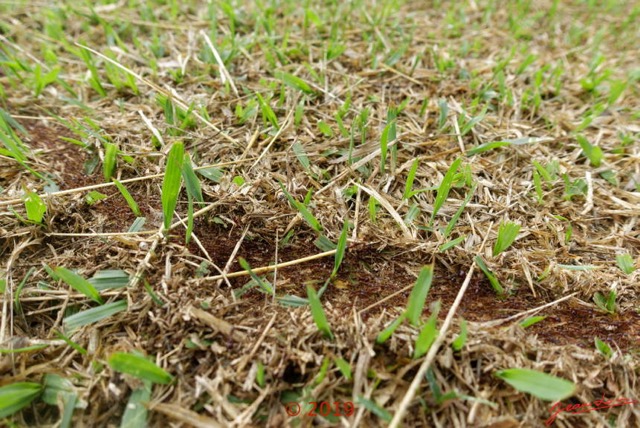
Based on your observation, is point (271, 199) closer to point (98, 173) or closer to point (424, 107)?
point (98, 173)

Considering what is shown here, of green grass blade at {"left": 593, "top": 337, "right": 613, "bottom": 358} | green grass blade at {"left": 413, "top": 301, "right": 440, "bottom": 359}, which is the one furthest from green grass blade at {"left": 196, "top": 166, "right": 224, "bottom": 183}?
green grass blade at {"left": 593, "top": 337, "right": 613, "bottom": 358}

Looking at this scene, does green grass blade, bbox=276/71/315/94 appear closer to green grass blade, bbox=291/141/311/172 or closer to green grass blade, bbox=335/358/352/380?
green grass blade, bbox=291/141/311/172

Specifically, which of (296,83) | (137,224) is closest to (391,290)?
(137,224)

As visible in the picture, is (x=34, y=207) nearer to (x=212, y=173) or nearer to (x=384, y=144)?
(x=212, y=173)

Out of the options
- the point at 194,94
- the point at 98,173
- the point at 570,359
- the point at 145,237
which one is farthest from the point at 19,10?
the point at 570,359

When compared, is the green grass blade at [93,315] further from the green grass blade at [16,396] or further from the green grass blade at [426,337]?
the green grass blade at [426,337]

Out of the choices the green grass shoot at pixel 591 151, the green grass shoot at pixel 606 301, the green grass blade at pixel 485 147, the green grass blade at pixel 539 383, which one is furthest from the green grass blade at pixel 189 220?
the green grass shoot at pixel 591 151
